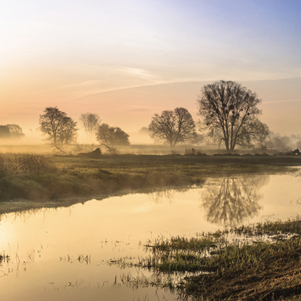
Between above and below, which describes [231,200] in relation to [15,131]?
below

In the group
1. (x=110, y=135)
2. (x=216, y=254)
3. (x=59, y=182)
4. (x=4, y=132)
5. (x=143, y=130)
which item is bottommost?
(x=216, y=254)

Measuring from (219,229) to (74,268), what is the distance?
5.58m

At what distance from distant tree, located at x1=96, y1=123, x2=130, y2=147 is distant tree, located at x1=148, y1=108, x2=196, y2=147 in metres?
12.7

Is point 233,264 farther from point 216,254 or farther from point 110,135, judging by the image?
point 110,135

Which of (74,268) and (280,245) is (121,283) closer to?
(74,268)

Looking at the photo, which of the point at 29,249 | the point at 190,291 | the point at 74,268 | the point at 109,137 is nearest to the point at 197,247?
the point at 190,291

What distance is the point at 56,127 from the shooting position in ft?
199

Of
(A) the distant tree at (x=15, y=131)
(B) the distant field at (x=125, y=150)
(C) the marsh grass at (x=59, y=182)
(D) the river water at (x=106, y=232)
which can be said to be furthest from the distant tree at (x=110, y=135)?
(D) the river water at (x=106, y=232)

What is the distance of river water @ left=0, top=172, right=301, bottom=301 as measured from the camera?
717 cm

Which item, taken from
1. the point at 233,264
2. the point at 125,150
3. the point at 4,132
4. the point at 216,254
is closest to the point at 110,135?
the point at 125,150

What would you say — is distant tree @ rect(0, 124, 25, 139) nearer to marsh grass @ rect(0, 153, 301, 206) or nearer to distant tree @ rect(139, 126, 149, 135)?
distant tree @ rect(139, 126, 149, 135)

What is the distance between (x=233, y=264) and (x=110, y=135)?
2999 inches

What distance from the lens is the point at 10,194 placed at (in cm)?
1673

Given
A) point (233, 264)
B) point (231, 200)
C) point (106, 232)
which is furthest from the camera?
point (231, 200)
